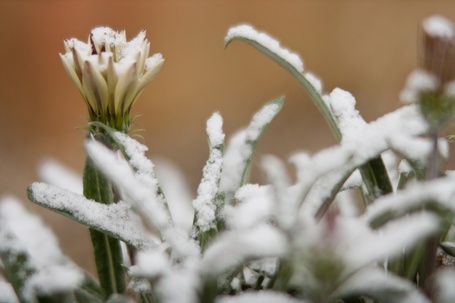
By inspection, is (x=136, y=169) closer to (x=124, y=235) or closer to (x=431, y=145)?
(x=124, y=235)

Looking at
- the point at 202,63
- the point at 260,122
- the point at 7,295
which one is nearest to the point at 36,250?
the point at 7,295

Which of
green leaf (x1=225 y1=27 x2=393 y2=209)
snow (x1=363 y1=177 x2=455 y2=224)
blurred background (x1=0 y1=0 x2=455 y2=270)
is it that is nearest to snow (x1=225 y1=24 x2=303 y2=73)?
green leaf (x1=225 y1=27 x2=393 y2=209)

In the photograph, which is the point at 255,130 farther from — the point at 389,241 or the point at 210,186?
the point at 389,241

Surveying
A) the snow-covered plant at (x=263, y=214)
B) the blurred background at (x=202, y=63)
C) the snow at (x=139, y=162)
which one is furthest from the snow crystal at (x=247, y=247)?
the blurred background at (x=202, y=63)

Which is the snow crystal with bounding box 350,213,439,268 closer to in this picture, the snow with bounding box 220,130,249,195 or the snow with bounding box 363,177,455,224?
the snow with bounding box 363,177,455,224

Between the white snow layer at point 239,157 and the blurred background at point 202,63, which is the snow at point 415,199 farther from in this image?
the blurred background at point 202,63

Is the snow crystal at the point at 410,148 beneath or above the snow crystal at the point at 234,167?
beneath

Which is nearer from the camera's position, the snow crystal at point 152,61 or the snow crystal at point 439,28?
the snow crystal at point 439,28
